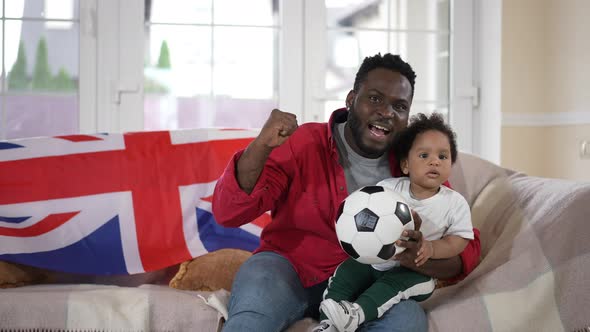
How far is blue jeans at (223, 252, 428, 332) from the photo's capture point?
151cm

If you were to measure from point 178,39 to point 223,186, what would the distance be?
69.0 inches

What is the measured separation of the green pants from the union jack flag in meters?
0.60

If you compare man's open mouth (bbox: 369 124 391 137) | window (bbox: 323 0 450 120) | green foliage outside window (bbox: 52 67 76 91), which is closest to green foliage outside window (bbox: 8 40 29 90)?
green foliage outside window (bbox: 52 67 76 91)

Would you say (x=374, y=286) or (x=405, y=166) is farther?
(x=405, y=166)

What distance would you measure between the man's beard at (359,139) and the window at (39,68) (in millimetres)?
1796

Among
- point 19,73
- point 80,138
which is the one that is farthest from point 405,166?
point 19,73

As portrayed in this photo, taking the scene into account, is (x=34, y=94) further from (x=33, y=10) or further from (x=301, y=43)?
(x=301, y=43)

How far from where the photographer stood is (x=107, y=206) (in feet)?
6.90

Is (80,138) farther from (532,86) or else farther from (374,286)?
(532,86)

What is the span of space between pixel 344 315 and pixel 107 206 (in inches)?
38.2

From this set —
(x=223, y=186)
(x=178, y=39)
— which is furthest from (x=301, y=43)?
(x=223, y=186)

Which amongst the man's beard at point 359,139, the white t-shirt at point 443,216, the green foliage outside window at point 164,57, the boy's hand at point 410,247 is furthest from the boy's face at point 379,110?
the green foliage outside window at point 164,57

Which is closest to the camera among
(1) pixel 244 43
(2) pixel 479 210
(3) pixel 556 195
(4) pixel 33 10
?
(3) pixel 556 195

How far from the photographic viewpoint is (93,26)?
A: 312cm
